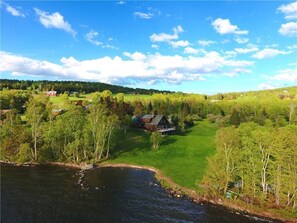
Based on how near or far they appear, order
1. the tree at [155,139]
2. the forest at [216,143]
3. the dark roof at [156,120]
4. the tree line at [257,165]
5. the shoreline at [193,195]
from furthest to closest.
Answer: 1. the dark roof at [156,120]
2. the tree at [155,139]
3. the forest at [216,143]
4. the shoreline at [193,195]
5. the tree line at [257,165]

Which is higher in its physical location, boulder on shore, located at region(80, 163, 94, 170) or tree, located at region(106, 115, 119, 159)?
tree, located at region(106, 115, 119, 159)

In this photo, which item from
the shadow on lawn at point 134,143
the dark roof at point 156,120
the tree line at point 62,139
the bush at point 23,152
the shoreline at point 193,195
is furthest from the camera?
the dark roof at point 156,120

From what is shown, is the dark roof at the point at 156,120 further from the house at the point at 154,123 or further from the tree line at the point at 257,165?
the tree line at the point at 257,165

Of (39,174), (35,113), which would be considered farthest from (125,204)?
(35,113)

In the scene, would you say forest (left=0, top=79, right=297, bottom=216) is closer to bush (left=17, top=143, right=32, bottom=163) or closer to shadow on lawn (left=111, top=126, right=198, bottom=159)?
bush (left=17, top=143, right=32, bottom=163)

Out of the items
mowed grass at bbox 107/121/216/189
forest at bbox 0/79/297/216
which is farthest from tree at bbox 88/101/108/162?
mowed grass at bbox 107/121/216/189

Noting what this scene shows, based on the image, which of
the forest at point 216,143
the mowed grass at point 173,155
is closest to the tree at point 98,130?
the forest at point 216,143
